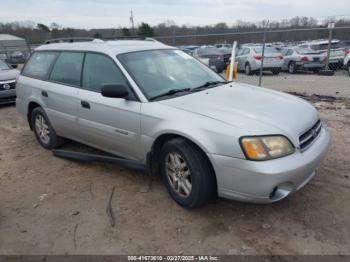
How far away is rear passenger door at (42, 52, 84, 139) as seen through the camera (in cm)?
431

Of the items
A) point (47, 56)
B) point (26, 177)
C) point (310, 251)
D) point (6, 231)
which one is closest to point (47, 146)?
point (26, 177)

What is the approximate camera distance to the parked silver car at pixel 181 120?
2.80 metres

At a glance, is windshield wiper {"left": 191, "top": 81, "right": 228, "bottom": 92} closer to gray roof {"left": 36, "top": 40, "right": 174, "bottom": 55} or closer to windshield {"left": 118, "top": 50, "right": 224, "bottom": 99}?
windshield {"left": 118, "top": 50, "right": 224, "bottom": 99}

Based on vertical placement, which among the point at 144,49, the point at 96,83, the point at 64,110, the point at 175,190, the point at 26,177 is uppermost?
the point at 144,49

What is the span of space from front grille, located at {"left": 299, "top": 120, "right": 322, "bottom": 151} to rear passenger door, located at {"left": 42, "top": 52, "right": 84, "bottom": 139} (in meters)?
2.82

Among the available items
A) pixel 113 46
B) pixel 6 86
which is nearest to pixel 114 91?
pixel 113 46

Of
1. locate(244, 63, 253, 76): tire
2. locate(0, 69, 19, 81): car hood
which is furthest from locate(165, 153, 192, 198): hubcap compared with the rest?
locate(244, 63, 253, 76): tire

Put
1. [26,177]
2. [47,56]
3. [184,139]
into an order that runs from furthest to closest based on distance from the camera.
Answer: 1. [47,56]
2. [26,177]
3. [184,139]

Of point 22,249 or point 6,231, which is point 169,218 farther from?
point 6,231

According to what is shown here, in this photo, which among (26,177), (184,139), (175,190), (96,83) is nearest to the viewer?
(184,139)

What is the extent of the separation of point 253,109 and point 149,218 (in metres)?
1.53

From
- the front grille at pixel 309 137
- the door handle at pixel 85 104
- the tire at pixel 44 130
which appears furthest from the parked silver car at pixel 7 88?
the front grille at pixel 309 137

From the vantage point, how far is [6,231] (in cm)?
320

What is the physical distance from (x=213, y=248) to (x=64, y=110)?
2.85m
